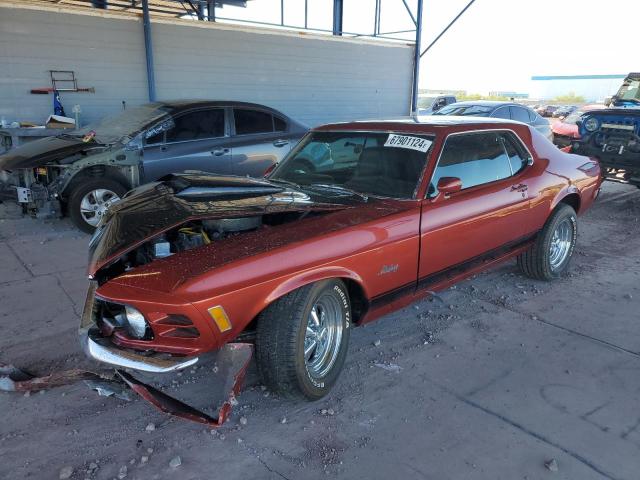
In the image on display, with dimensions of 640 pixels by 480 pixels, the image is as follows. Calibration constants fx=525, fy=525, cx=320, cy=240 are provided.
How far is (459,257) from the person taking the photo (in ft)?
12.9

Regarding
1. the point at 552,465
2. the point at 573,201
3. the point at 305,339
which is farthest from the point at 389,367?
the point at 573,201

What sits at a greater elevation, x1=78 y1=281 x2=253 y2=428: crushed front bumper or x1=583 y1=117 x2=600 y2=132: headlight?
x1=583 y1=117 x2=600 y2=132: headlight

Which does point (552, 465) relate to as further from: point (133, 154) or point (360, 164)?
point (133, 154)

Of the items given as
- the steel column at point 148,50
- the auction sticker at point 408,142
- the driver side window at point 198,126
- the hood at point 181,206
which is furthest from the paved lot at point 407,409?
the steel column at point 148,50

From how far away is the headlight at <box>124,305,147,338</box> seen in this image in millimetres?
2662

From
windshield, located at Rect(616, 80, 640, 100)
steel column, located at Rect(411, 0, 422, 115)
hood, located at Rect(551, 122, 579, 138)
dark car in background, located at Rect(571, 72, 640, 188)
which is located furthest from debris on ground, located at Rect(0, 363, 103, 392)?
windshield, located at Rect(616, 80, 640, 100)

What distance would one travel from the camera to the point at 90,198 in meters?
6.50

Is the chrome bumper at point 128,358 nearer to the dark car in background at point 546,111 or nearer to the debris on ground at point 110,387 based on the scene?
the debris on ground at point 110,387

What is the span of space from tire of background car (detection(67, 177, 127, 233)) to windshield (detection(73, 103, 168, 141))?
0.71m

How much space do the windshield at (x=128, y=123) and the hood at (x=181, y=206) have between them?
10.9 ft

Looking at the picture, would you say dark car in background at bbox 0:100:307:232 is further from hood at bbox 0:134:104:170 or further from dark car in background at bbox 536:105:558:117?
dark car in background at bbox 536:105:558:117

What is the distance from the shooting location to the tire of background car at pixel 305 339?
2.81 m

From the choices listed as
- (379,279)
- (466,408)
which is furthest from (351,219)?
(466,408)

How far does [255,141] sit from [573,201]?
434cm
